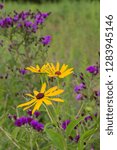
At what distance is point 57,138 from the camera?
65.8 inches

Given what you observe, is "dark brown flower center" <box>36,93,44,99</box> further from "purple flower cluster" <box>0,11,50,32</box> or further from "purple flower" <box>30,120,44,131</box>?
"purple flower cluster" <box>0,11,50,32</box>

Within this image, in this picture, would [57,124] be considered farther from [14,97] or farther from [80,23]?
[80,23]

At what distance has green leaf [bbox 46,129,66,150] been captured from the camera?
1.65 meters

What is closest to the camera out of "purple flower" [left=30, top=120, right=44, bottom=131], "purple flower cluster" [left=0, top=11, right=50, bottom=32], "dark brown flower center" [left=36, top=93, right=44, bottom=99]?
"dark brown flower center" [left=36, top=93, right=44, bottom=99]

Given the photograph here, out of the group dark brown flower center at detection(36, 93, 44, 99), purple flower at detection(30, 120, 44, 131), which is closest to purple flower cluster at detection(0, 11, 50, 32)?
purple flower at detection(30, 120, 44, 131)

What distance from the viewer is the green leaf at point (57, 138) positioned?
165cm

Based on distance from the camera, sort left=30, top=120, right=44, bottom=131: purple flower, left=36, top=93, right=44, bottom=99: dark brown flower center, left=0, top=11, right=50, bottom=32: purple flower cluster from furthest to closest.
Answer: left=0, top=11, right=50, bottom=32: purple flower cluster, left=30, top=120, right=44, bottom=131: purple flower, left=36, top=93, right=44, bottom=99: dark brown flower center

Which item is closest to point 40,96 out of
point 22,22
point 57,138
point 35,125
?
point 57,138

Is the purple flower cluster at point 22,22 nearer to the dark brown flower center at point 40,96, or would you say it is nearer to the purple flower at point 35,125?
the purple flower at point 35,125

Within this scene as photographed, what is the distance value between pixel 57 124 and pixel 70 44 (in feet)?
12.3

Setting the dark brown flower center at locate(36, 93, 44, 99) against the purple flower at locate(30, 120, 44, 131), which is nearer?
the dark brown flower center at locate(36, 93, 44, 99)

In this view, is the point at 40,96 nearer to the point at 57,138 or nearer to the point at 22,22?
the point at 57,138

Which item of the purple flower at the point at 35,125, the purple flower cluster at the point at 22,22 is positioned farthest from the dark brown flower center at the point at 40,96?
the purple flower cluster at the point at 22,22

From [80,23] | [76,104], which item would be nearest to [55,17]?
[80,23]
